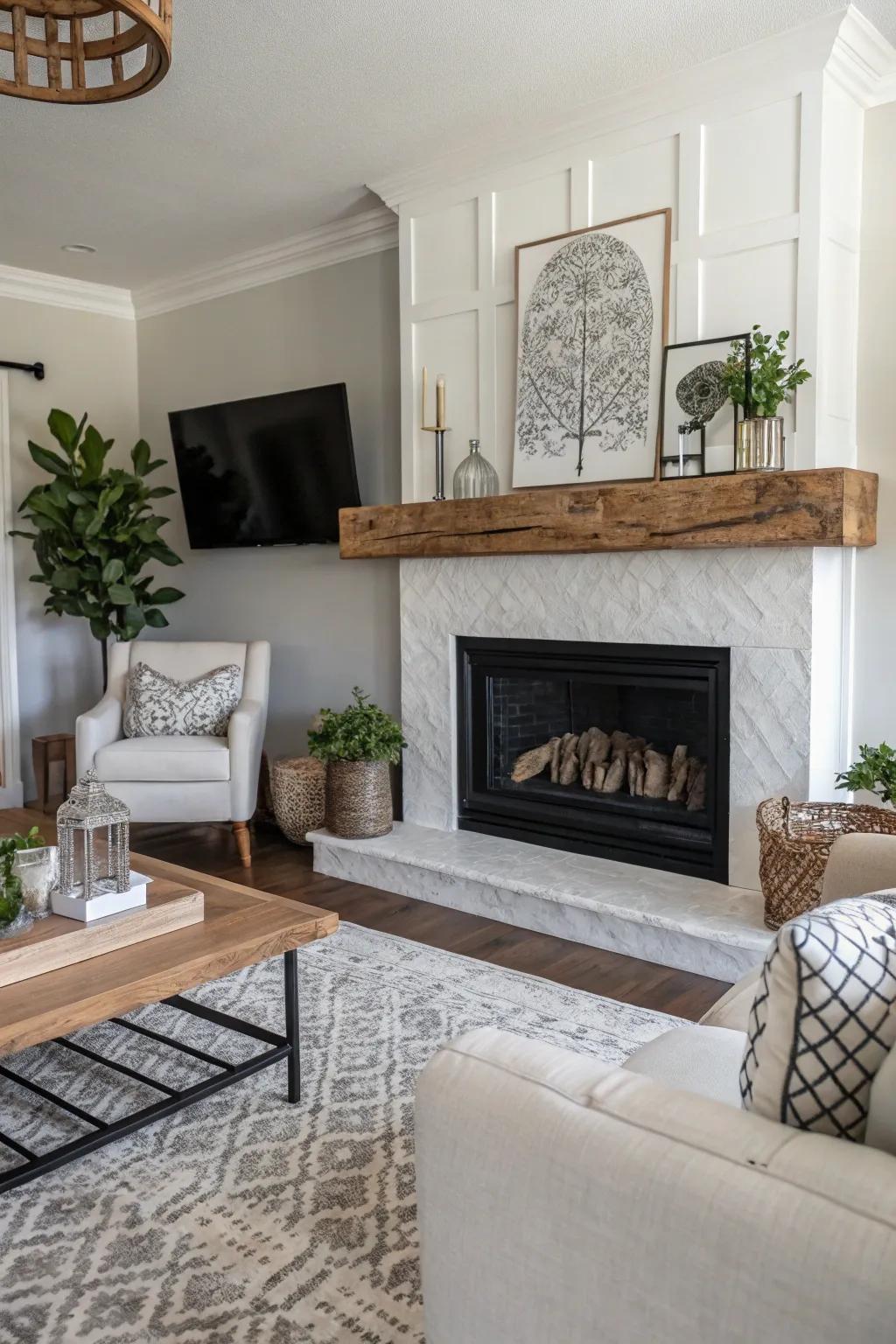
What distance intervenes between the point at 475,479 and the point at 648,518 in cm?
74

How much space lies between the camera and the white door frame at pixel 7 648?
500cm

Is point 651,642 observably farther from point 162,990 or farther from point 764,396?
point 162,990

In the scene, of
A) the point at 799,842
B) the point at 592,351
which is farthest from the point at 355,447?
the point at 799,842

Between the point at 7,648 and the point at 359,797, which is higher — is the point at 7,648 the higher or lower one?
the higher one

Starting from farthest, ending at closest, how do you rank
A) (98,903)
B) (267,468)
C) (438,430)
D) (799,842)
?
(267,468) < (438,430) < (799,842) < (98,903)

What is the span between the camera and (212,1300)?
62.7 inches

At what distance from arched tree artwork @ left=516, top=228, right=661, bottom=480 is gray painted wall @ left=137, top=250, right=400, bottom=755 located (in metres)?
0.92

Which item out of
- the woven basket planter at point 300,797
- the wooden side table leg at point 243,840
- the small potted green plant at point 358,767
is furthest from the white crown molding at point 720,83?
the wooden side table leg at point 243,840

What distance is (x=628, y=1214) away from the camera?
97 centimetres

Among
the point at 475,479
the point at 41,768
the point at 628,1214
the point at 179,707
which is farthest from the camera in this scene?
the point at 41,768

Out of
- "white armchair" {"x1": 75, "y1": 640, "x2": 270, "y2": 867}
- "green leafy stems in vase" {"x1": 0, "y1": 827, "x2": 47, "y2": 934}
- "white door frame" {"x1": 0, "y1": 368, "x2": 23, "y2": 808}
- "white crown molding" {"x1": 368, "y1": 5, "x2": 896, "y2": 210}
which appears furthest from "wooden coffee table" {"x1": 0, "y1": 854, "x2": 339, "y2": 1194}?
"white door frame" {"x1": 0, "y1": 368, "x2": 23, "y2": 808}

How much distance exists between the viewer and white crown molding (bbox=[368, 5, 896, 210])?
2793 mm

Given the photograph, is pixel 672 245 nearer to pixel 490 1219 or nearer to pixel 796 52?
pixel 796 52

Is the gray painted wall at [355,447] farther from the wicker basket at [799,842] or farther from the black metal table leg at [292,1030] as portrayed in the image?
the black metal table leg at [292,1030]
